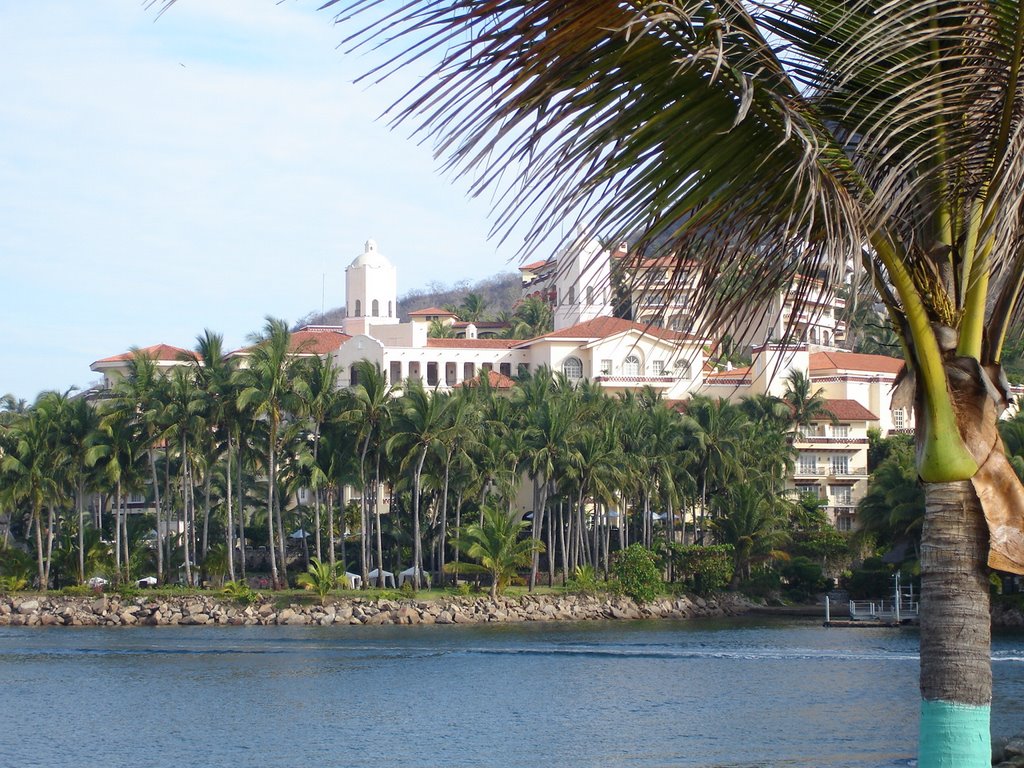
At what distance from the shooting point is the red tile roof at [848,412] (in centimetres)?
7819

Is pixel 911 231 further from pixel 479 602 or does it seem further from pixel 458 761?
pixel 479 602

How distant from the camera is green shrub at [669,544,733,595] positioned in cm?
6431

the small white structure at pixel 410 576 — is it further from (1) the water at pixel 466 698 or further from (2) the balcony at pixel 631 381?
(2) the balcony at pixel 631 381

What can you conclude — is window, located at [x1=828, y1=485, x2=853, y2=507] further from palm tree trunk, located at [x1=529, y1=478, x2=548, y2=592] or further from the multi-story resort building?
palm tree trunk, located at [x1=529, y1=478, x2=548, y2=592]

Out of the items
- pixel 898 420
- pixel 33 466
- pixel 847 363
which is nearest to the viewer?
pixel 33 466

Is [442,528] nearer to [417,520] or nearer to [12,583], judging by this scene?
[417,520]

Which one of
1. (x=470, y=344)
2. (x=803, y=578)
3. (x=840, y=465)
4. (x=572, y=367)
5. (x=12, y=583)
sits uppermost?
(x=470, y=344)

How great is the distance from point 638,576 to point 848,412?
23.1 m

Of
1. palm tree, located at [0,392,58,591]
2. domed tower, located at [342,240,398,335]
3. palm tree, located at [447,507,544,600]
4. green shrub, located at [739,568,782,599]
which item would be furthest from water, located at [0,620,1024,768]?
domed tower, located at [342,240,398,335]

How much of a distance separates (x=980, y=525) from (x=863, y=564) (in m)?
63.1

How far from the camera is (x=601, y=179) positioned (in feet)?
15.2

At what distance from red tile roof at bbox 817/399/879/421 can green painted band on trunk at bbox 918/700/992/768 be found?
75.1m

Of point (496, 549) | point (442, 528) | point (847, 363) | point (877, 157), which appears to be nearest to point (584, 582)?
point (496, 549)

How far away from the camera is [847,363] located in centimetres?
8619
